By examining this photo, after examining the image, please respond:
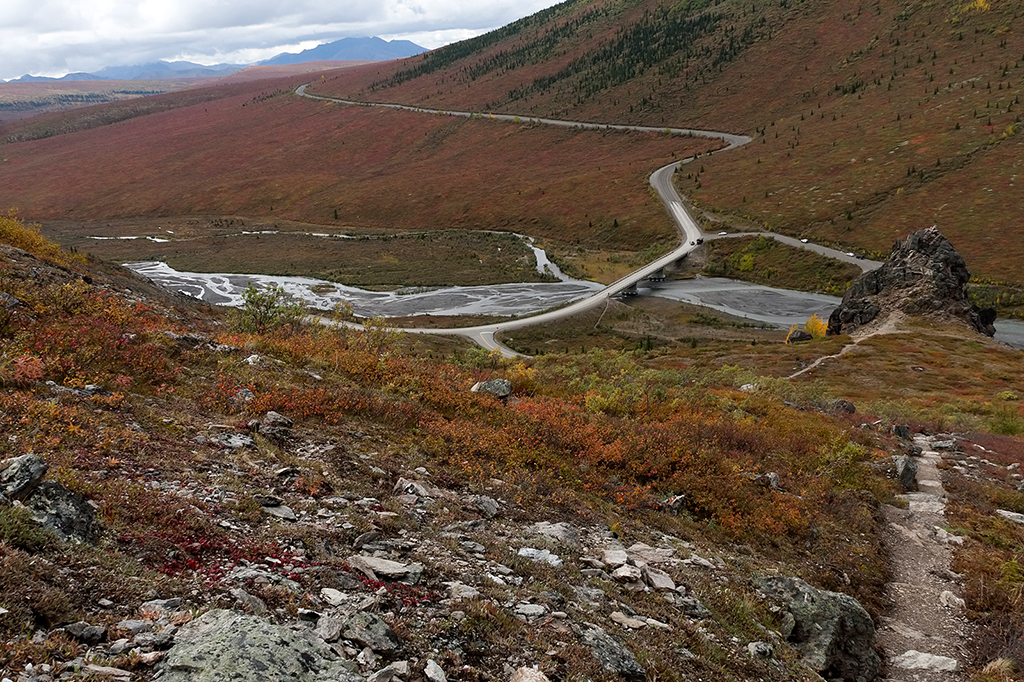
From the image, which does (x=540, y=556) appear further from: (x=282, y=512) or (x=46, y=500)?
(x=46, y=500)

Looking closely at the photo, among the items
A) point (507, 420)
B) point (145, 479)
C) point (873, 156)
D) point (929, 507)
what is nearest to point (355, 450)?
point (145, 479)

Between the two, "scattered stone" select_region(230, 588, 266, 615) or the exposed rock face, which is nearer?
"scattered stone" select_region(230, 588, 266, 615)

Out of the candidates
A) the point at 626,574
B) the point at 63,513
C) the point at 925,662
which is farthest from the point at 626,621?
the point at 63,513

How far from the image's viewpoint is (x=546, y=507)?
9.69 metres

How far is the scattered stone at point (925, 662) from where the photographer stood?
8367mm

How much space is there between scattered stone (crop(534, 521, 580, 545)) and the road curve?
25.6m

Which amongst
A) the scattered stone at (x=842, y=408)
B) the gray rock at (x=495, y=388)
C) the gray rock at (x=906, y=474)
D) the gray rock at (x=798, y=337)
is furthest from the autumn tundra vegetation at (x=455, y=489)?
the gray rock at (x=798, y=337)

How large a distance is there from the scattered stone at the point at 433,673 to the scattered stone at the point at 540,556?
9.49 feet

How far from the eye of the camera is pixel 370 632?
5.08 meters

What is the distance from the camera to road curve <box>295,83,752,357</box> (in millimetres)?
59584

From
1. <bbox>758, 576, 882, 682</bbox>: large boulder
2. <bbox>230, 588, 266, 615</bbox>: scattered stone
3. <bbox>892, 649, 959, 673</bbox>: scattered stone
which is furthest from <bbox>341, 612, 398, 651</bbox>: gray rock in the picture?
<bbox>892, 649, 959, 673</bbox>: scattered stone

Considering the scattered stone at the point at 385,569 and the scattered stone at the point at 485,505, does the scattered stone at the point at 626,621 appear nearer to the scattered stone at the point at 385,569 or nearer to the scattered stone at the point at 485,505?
the scattered stone at the point at 385,569

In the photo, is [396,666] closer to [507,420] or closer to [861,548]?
[507,420]

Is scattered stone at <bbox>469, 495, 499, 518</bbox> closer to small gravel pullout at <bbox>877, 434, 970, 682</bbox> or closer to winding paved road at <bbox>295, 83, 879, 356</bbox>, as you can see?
small gravel pullout at <bbox>877, 434, 970, 682</bbox>
